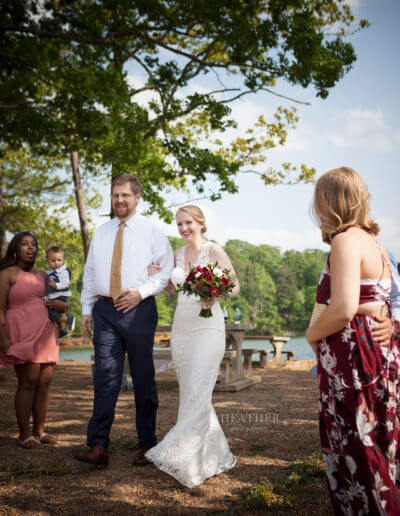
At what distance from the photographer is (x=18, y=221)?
16.4 meters

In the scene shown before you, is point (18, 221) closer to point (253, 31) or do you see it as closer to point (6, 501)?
point (253, 31)

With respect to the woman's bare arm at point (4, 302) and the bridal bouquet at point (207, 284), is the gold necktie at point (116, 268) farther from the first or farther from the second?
the woman's bare arm at point (4, 302)

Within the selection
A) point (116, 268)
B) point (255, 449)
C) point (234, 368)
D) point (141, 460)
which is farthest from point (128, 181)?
point (234, 368)

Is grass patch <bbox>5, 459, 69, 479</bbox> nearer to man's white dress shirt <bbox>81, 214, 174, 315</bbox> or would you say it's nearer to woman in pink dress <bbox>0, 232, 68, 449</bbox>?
woman in pink dress <bbox>0, 232, 68, 449</bbox>

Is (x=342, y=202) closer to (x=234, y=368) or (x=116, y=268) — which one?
(x=116, y=268)

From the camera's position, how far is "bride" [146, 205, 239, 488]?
4027 mm

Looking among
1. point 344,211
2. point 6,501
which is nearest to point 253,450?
point 6,501

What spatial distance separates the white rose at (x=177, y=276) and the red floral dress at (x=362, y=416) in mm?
2371

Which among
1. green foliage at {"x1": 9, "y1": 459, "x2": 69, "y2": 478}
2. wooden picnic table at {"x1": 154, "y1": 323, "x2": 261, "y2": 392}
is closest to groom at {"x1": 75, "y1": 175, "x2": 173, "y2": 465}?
green foliage at {"x1": 9, "y1": 459, "x2": 69, "y2": 478}

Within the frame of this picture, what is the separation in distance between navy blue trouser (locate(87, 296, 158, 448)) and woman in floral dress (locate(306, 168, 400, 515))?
2.29 m

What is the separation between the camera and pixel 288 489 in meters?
3.65

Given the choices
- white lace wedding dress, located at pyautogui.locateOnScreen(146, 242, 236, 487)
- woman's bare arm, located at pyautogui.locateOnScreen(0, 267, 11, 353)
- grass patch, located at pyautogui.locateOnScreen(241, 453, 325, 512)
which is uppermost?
woman's bare arm, located at pyautogui.locateOnScreen(0, 267, 11, 353)

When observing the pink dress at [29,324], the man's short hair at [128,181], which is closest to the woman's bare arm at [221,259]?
the man's short hair at [128,181]

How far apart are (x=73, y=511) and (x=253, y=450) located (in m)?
2.16
